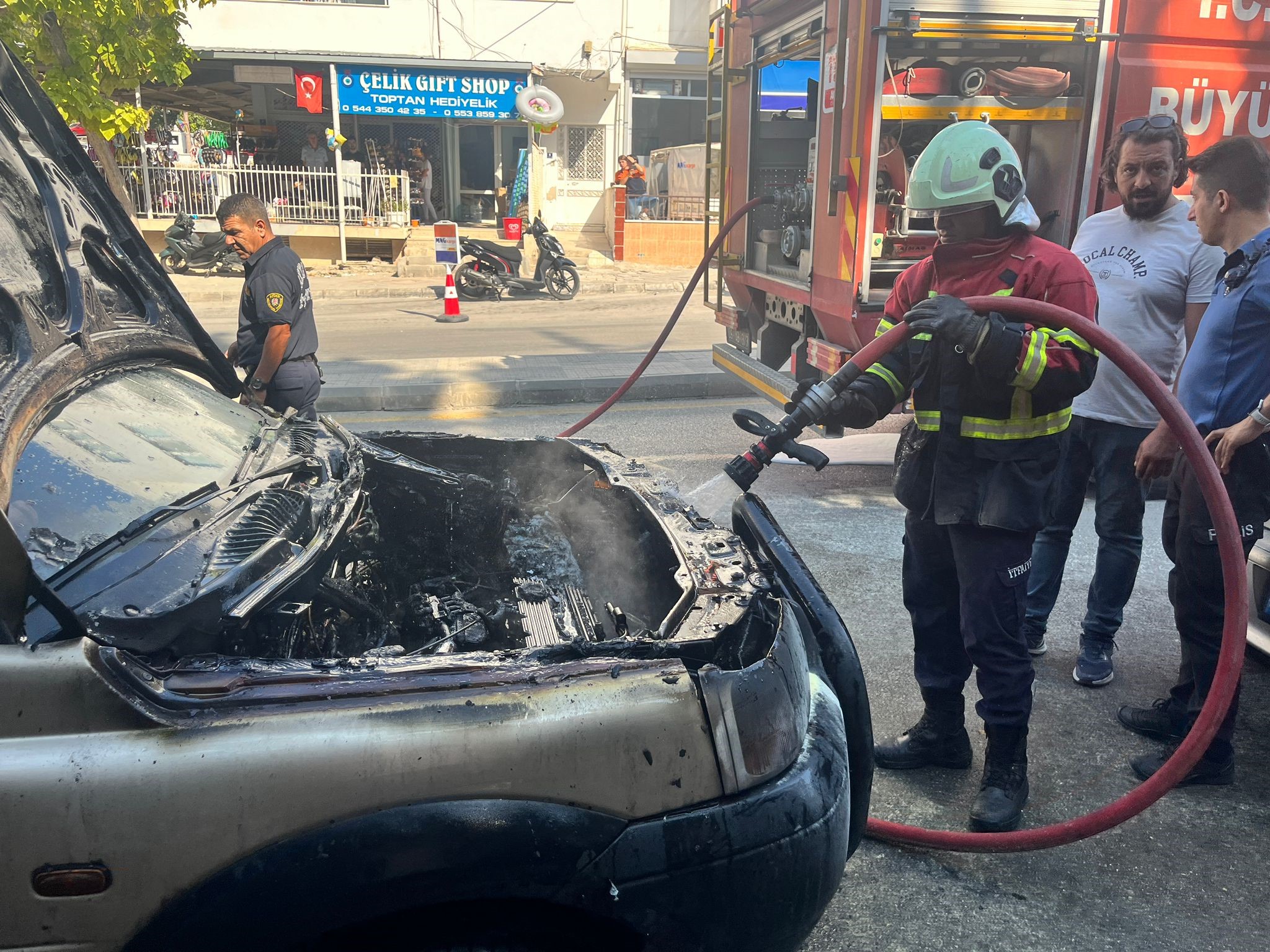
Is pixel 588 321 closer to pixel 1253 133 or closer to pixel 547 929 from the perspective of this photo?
pixel 1253 133

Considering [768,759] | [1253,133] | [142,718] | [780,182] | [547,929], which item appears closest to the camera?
[142,718]

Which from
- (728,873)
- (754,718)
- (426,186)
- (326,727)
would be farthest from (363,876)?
(426,186)

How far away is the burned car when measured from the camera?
5.09 ft

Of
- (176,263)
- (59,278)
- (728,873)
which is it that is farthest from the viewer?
(176,263)

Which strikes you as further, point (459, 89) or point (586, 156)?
point (586, 156)

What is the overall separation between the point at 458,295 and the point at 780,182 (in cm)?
908

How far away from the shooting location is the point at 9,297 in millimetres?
2115

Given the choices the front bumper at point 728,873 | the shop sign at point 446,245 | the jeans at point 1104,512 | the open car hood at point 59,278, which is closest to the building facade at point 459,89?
the shop sign at point 446,245

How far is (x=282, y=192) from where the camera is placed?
18844 mm

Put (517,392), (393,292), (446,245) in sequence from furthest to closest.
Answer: (393,292) < (446,245) < (517,392)

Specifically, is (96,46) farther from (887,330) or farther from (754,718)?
(754,718)

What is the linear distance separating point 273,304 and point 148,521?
3100mm

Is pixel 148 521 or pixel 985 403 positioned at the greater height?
pixel 985 403

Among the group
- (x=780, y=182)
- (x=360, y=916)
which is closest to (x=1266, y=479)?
(x=360, y=916)
